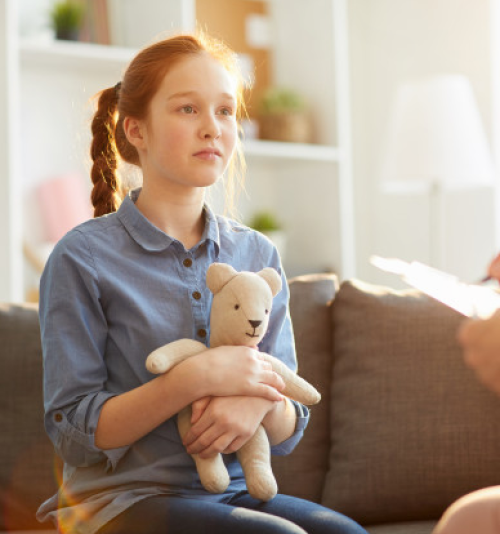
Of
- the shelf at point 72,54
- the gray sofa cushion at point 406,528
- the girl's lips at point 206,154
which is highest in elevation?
the shelf at point 72,54

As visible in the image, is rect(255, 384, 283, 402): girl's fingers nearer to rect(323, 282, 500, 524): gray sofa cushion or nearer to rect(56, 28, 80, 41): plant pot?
rect(323, 282, 500, 524): gray sofa cushion

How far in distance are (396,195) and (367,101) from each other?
0.46 m

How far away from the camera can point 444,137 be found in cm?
292

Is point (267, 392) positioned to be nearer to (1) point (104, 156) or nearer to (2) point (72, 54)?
(1) point (104, 156)

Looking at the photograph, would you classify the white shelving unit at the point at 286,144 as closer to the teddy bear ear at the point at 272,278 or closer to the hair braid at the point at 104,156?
the hair braid at the point at 104,156

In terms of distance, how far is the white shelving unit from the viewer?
118 inches

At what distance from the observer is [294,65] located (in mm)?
3607

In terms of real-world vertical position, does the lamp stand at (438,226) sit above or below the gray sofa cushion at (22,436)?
above

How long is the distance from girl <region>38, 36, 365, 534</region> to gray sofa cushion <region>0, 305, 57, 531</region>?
0.29m

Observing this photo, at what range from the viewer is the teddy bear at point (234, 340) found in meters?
1.15

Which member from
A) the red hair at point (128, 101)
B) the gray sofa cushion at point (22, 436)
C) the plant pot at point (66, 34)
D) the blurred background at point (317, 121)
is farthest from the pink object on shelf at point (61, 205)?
the red hair at point (128, 101)

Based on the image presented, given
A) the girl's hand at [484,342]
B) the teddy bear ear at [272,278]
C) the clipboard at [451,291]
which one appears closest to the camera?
the girl's hand at [484,342]

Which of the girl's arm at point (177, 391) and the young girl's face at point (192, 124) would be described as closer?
the girl's arm at point (177, 391)

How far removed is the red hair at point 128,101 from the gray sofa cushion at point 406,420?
482 mm
